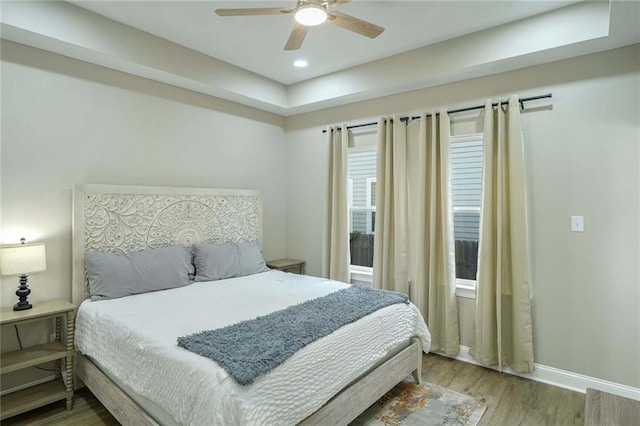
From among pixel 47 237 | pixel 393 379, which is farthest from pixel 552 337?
pixel 47 237

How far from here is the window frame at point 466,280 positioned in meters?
3.23

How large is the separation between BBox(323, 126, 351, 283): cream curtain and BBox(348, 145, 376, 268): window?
173mm

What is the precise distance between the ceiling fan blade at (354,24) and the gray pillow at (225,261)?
7.50ft

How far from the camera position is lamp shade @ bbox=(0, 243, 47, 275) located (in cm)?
231

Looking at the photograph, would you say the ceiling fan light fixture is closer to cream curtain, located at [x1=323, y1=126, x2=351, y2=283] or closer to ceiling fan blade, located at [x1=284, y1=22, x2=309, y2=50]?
ceiling fan blade, located at [x1=284, y1=22, x2=309, y2=50]

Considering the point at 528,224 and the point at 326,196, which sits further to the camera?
the point at 326,196

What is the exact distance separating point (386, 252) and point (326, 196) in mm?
971

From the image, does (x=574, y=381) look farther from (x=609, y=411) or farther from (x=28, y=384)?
(x=28, y=384)

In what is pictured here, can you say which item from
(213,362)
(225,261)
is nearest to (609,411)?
(213,362)

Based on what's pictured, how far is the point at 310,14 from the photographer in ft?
6.66

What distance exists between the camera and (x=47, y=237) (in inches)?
107

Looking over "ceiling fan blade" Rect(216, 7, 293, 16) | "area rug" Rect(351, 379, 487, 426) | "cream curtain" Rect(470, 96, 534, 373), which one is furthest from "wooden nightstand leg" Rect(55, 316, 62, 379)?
"cream curtain" Rect(470, 96, 534, 373)

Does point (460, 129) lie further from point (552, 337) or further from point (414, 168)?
point (552, 337)

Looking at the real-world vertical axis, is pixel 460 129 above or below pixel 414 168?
above
